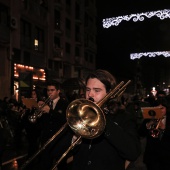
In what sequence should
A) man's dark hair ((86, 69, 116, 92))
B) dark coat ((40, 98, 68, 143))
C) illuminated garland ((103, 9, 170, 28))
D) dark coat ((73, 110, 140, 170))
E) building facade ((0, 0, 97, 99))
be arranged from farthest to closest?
building facade ((0, 0, 97, 99)) → illuminated garland ((103, 9, 170, 28)) → dark coat ((40, 98, 68, 143)) → man's dark hair ((86, 69, 116, 92)) → dark coat ((73, 110, 140, 170))

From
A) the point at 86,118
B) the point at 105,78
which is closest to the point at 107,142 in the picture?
the point at 86,118

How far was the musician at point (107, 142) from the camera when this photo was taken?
215 cm

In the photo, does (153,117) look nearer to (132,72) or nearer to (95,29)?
(95,29)

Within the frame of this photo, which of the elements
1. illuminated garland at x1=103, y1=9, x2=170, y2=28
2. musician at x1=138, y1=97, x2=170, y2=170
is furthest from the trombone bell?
illuminated garland at x1=103, y1=9, x2=170, y2=28

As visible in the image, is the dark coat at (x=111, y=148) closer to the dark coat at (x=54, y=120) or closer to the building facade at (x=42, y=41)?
the dark coat at (x=54, y=120)

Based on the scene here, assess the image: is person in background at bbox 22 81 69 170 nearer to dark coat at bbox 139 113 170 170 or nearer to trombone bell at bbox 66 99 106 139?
dark coat at bbox 139 113 170 170

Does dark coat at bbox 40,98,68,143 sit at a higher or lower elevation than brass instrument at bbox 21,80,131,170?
lower

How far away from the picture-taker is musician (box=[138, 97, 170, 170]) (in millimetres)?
4047

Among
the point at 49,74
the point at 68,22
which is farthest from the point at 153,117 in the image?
the point at 68,22

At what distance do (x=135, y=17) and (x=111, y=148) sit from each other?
710 centimetres

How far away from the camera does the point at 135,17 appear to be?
8875 mm

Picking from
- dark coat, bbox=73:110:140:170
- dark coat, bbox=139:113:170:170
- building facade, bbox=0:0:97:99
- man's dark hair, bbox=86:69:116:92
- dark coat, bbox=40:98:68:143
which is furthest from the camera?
building facade, bbox=0:0:97:99

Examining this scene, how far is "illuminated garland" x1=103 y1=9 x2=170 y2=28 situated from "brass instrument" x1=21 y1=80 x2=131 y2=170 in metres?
6.36

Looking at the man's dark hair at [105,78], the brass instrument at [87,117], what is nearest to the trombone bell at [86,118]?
the brass instrument at [87,117]
